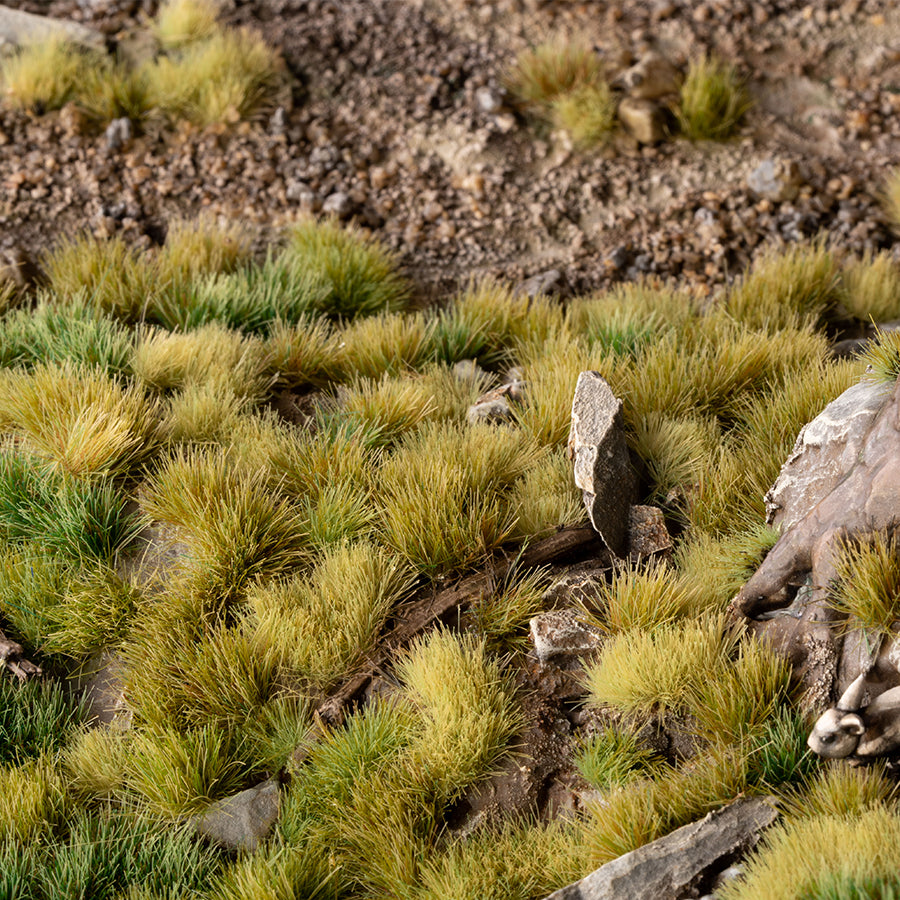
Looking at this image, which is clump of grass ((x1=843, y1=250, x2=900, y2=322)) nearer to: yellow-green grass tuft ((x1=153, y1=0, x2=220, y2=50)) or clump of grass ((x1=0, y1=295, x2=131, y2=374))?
clump of grass ((x1=0, y1=295, x2=131, y2=374))

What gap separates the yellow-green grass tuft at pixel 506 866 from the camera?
2.71m

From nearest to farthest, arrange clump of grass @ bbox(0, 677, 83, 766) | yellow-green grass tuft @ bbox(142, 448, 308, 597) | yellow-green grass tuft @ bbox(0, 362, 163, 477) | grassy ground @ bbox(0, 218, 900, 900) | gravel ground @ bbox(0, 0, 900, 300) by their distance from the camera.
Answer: grassy ground @ bbox(0, 218, 900, 900) → clump of grass @ bbox(0, 677, 83, 766) → yellow-green grass tuft @ bbox(142, 448, 308, 597) → yellow-green grass tuft @ bbox(0, 362, 163, 477) → gravel ground @ bbox(0, 0, 900, 300)

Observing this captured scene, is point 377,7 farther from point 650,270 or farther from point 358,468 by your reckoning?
point 358,468

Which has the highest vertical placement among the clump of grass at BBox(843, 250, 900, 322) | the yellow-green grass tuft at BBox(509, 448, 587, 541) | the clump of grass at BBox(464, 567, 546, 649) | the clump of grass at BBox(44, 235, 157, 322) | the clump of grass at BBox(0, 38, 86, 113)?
the clump of grass at BBox(0, 38, 86, 113)

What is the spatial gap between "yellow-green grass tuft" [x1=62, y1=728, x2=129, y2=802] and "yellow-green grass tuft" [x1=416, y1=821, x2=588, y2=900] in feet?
3.39

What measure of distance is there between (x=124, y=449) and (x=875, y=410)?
278cm

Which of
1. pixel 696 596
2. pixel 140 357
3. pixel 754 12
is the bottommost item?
pixel 696 596

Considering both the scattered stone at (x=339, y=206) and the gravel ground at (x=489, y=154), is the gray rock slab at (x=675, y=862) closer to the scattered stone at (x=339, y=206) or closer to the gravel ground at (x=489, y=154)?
the gravel ground at (x=489, y=154)

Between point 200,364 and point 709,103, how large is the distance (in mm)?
3604

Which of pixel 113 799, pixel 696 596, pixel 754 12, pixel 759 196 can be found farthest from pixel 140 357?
pixel 754 12

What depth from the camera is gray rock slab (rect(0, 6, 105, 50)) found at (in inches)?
233

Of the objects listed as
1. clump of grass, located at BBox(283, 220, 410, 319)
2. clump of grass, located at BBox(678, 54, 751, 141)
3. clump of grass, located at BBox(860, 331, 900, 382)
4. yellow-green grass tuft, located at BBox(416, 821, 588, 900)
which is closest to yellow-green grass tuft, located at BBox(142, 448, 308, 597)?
yellow-green grass tuft, located at BBox(416, 821, 588, 900)

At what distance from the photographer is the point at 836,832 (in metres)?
2.48

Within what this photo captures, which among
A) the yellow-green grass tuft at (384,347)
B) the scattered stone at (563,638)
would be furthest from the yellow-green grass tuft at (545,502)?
the yellow-green grass tuft at (384,347)
